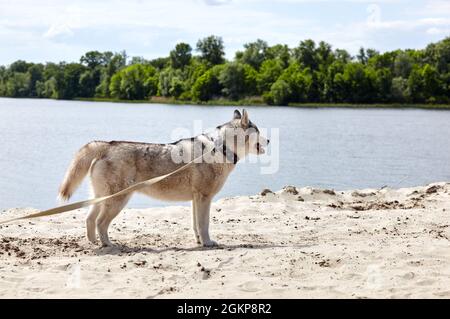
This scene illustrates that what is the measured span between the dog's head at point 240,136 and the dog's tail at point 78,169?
1976 mm

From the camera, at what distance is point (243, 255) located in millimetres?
8523

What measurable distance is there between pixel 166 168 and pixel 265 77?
11674cm

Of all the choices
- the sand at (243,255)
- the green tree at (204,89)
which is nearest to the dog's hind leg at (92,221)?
the sand at (243,255)

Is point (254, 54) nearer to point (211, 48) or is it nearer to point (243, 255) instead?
point (211, 48)

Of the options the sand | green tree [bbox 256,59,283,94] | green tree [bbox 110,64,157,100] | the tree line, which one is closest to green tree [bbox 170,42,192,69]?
the tree line

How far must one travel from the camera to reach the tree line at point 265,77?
11950 cm

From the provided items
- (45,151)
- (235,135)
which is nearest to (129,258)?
(235,135)

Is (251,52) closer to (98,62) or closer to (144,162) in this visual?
(98,62)

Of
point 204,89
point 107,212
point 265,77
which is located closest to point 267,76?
point 265,77

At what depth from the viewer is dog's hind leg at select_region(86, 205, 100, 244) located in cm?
951

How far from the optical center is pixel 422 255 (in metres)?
8.50

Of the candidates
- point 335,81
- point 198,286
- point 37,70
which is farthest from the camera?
point 37,70

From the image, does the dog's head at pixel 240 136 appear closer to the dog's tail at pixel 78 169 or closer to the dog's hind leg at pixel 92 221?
the dog's tail at pixel 78 169

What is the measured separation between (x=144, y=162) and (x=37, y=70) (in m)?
175
